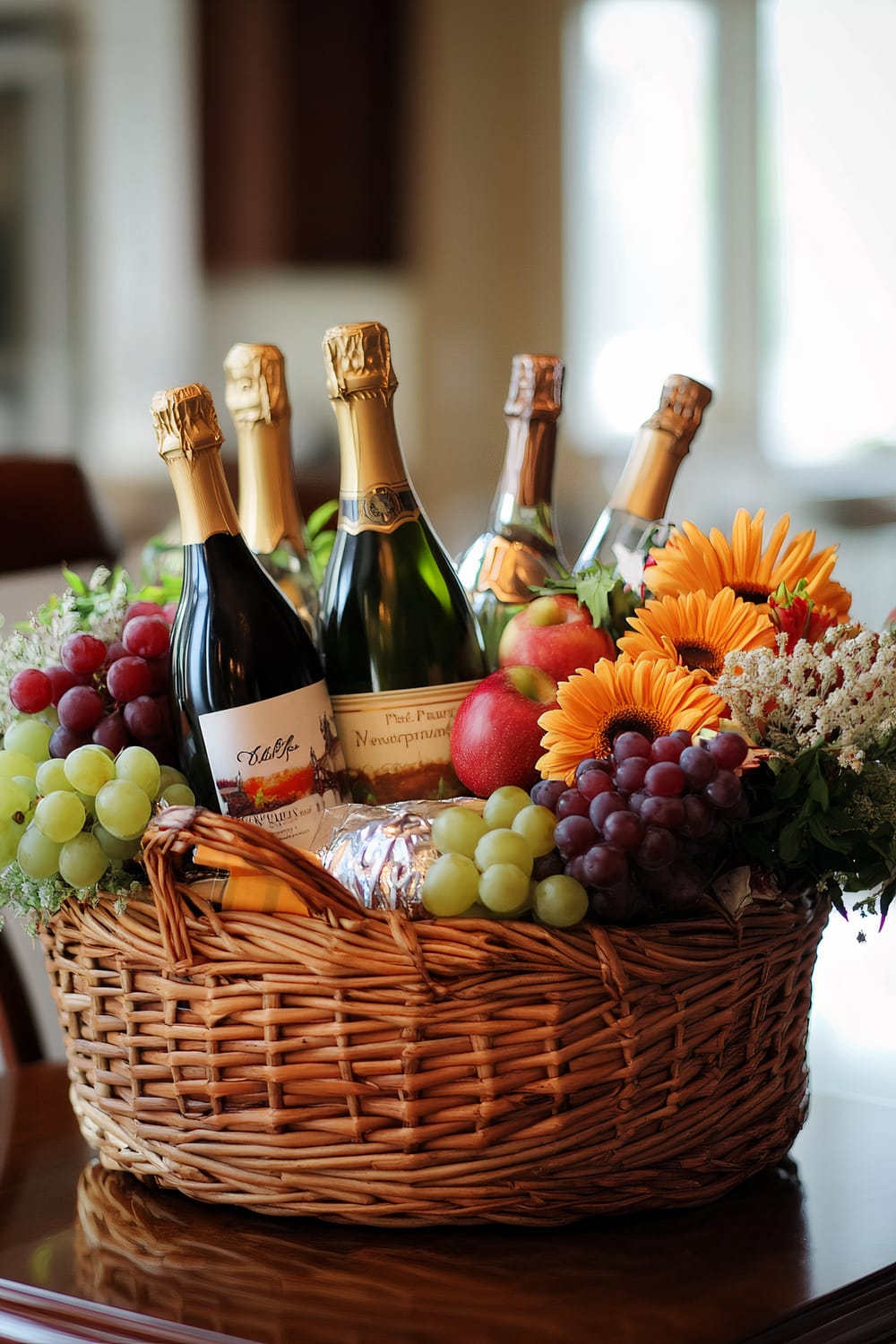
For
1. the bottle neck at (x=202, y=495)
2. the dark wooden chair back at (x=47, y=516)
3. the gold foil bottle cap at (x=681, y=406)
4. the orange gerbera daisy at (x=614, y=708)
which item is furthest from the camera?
the dark wooden chair back at (x=47, y=516)

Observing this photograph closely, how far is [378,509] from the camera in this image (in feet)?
2.82

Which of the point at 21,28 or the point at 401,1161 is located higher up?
the point at 21,28

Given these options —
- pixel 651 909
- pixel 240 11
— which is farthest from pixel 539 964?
pixel 240 11

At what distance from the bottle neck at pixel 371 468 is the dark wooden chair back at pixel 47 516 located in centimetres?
44

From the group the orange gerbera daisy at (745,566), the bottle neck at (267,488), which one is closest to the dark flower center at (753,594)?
the orange gerbera daisy at (745,566)

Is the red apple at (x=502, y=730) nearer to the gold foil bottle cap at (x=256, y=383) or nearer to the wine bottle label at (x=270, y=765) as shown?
the wine bottle label at (x=270, y=765)

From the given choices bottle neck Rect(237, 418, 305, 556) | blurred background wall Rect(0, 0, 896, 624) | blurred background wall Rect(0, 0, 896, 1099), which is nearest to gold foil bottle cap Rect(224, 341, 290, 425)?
bottle neck Rect(237, 418, 305, 556)

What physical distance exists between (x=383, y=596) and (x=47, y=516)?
1.66 ft

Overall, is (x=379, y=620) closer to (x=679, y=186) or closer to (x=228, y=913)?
(x=228, y=913)

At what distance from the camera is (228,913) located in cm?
57

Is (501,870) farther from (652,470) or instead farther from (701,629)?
(652,470)

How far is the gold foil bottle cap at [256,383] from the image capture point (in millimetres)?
862

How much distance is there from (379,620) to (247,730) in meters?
0.20

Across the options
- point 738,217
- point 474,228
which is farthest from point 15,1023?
point 474,228
